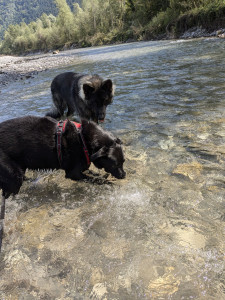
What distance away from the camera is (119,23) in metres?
56.1

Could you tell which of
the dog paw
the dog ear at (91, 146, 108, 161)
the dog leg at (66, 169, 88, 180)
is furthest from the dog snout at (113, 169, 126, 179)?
the dog paw

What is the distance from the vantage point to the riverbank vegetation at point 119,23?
941 inches

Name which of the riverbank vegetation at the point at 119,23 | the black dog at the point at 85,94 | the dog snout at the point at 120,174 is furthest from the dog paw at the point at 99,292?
the riverbank vegetation at the point at 119,23

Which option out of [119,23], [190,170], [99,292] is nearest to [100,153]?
[190,170]

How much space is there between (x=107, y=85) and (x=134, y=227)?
3288 mm

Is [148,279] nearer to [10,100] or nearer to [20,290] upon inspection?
[20,290]

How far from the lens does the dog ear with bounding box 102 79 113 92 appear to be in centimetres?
470

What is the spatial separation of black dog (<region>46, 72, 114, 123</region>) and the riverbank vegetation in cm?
2110

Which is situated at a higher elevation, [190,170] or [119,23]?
[119,23]

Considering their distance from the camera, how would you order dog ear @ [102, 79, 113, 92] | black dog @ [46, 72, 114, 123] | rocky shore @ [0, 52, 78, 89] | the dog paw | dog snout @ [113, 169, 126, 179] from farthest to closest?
rocky shore @ [0, 52, 78, 89] < black dog @ [46, 72, 114, 123] < dog ear @ [102, 79, 113, 92] < dog snout @ [113, 169, 126, 179] < the dog paw

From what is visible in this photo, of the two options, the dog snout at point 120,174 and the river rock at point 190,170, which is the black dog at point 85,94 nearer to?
the dog snout at point 120,174

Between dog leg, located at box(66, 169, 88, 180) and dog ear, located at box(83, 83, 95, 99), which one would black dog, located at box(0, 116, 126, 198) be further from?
dog ear, located at box(83, 83, 95, 99)

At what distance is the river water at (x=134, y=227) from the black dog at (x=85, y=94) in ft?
2.98

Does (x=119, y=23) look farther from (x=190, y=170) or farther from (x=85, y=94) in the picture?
(x=190, y=170)
